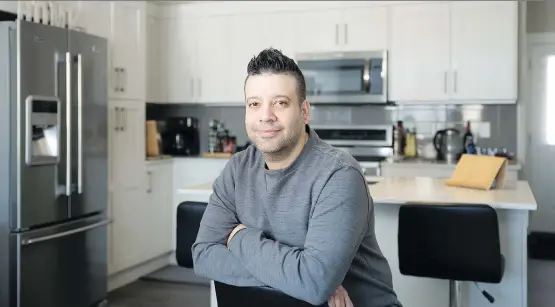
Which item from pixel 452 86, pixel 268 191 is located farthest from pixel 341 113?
pixel 268 191

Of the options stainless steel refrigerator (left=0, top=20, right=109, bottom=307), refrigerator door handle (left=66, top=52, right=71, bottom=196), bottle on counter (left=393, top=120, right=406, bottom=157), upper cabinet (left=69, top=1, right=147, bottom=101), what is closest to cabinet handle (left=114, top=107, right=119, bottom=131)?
upper cabinet (left=69, top=1, right=147, bottom=101)

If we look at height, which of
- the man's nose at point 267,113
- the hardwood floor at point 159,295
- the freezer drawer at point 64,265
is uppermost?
the man's nose at point 267,113

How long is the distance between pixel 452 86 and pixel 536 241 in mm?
2542

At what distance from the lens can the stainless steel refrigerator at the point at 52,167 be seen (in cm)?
298

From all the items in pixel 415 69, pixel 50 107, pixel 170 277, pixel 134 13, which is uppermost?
pixel 134 13

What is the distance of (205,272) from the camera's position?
1.50 metres

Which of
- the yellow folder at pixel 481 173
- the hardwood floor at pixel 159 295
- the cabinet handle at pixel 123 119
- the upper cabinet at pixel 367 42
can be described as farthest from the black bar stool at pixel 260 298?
the cabinet handle at pixel 123 119

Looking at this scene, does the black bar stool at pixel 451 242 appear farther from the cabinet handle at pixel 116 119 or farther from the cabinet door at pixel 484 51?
the cabinet handle at pixel 116 119

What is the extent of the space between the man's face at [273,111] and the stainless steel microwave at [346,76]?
127 inches

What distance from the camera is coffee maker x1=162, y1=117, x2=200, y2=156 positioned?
521 centimetres

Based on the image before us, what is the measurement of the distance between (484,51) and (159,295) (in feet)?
9.90

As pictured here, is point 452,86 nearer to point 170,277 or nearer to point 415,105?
point 415,105

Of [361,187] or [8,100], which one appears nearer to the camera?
[361,187]

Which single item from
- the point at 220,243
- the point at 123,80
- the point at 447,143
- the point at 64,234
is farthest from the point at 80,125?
the point at 447,143
